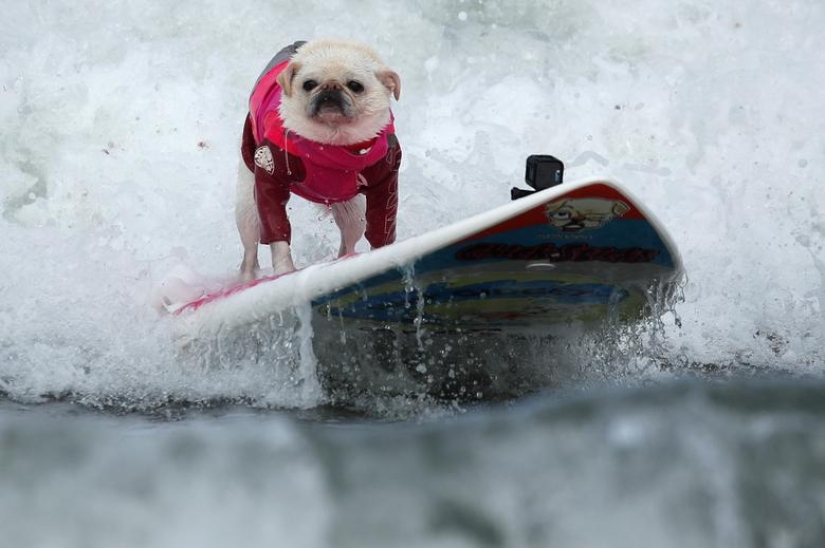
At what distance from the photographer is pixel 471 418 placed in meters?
3.54

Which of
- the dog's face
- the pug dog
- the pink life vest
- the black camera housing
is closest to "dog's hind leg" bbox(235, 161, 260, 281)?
the pug dog

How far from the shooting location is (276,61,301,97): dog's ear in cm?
381

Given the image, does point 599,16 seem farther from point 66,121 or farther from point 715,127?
point 66,121

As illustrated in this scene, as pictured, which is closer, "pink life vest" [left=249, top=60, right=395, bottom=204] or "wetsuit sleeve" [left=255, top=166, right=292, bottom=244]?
"pink life vest" [left=249, top=60, right=395, bottom=204]

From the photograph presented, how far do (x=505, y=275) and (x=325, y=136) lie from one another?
0.84 meters

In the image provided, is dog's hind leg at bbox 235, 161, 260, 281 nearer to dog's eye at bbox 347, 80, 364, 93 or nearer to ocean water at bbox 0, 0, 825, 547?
ocean water at bbox 0, 0, 825, 547

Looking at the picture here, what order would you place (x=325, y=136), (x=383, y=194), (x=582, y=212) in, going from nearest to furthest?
(x=582, y=212)
(x=325, y=136)
(x=383, y=194)

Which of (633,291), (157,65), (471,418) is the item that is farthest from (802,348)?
(157,65)

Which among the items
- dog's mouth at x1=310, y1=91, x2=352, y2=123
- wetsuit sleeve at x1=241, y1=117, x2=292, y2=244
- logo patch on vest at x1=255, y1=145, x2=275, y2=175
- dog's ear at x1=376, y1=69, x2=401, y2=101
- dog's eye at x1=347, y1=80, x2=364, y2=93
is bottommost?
wetsuit sleeve at x1=241, y1=117, x2=292, y2=244

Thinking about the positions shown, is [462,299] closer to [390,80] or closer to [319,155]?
[319,155]

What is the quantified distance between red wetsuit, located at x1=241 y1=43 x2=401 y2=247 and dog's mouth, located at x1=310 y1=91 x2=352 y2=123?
11 cm

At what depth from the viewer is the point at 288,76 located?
3.82 metres

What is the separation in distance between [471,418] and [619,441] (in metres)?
0.66

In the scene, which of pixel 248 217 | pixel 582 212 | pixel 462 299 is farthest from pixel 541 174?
pixel 248 217
